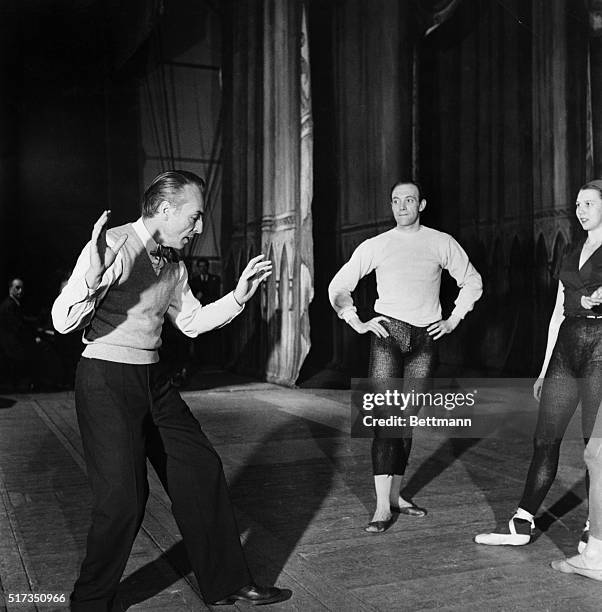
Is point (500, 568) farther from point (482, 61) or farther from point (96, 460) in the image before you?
point (482, 61)

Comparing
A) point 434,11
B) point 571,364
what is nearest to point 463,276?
point 571,364

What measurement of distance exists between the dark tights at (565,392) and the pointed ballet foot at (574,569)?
325 mm

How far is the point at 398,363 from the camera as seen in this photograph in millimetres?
3850

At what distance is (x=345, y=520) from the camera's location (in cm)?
397

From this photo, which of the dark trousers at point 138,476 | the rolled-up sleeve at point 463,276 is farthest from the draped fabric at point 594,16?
the dark trousers at point 138,476

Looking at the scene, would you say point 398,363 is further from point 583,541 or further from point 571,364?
point 583,541

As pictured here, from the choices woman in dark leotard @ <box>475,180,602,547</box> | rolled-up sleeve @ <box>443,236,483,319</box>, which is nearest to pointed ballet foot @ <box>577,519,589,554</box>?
woman in dark leotard @ <box>475,180,602,547</box>

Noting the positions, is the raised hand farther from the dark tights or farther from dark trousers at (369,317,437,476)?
the dark tights

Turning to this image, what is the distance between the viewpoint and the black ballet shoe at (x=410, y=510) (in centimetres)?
401

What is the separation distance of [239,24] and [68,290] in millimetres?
9876

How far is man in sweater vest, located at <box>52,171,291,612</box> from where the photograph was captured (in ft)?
8.11

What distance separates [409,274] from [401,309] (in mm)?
179

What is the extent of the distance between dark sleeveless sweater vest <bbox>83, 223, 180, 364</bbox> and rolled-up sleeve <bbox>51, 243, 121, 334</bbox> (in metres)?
0.12

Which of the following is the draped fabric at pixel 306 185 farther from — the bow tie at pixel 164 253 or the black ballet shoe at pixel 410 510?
the bow tie at pixel 164 253
